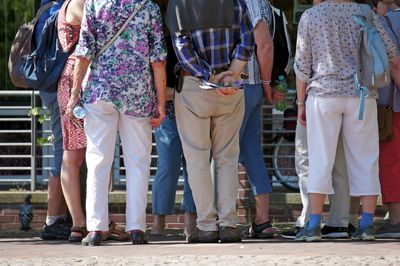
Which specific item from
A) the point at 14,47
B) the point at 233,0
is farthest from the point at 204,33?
the point at 14,47

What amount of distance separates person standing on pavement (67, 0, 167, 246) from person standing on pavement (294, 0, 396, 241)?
1141 mm

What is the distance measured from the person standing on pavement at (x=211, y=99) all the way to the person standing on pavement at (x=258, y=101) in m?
0.32

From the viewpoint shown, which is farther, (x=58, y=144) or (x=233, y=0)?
(x=58, y=144)

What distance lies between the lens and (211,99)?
900 centimetres

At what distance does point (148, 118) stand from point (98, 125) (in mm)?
395

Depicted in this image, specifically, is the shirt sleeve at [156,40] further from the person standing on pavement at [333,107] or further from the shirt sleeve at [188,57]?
the person standing on pavement at [333,107]

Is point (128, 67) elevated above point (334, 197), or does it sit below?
above

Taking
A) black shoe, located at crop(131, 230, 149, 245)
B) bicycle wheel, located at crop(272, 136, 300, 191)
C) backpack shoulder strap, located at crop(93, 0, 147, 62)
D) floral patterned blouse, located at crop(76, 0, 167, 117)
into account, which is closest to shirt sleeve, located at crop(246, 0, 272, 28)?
floral patterned blouse, located at crop(76, 0, 167, 117)

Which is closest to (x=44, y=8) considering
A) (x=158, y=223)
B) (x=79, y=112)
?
(x=79, y=112)

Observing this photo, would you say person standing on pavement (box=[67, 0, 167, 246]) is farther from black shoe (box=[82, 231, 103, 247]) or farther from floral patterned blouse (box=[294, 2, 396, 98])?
floral patterned blouse (box=[294, 2, 396, 98])

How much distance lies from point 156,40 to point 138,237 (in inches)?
59.8

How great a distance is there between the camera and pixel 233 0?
9.03 m

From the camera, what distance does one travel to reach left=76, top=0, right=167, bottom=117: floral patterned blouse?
888 centimetres

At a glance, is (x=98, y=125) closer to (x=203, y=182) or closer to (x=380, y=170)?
(x=203, y=182)
